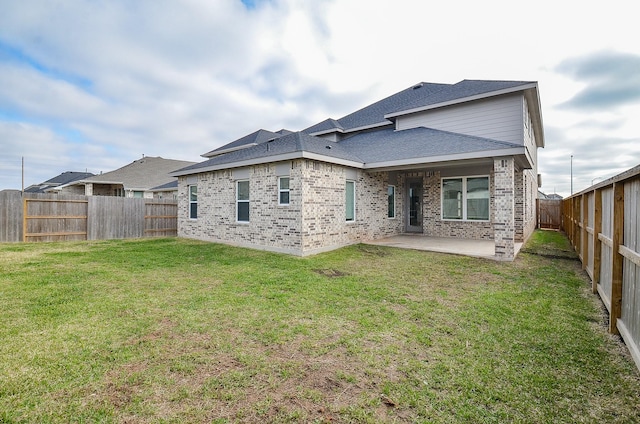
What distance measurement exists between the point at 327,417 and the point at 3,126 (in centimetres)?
3679

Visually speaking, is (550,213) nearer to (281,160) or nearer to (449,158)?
(449,158)

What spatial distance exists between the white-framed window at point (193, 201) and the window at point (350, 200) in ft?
23.4

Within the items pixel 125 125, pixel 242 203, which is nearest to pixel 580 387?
pixel 242 203

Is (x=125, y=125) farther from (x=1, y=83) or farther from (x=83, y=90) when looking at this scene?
(x=1, y=83)

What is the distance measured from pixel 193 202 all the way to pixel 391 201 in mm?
9121

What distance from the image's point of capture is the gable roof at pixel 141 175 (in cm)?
2256

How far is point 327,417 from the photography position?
2.26 m

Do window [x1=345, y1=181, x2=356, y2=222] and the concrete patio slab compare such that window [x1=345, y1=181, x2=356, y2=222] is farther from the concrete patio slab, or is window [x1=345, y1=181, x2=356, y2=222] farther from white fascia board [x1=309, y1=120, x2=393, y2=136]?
white fascia board [x1=309, y1=120, x2=393, y2=136]

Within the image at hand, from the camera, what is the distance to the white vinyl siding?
10.9 meters

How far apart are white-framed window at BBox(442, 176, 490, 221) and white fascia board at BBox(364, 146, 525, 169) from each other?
12.5 ft

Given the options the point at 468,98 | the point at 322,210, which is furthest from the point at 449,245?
the point at 468,98

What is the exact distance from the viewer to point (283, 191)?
9734 millimetres

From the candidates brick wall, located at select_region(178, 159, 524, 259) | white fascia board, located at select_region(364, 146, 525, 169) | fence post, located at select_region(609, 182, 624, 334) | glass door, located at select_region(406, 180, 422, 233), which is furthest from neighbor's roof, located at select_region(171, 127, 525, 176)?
fence post, located at select_region(609, 182, 624, 334)

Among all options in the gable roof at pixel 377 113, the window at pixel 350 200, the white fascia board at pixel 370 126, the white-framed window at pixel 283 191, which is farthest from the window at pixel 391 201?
the white-framed window at pixel 283 191
